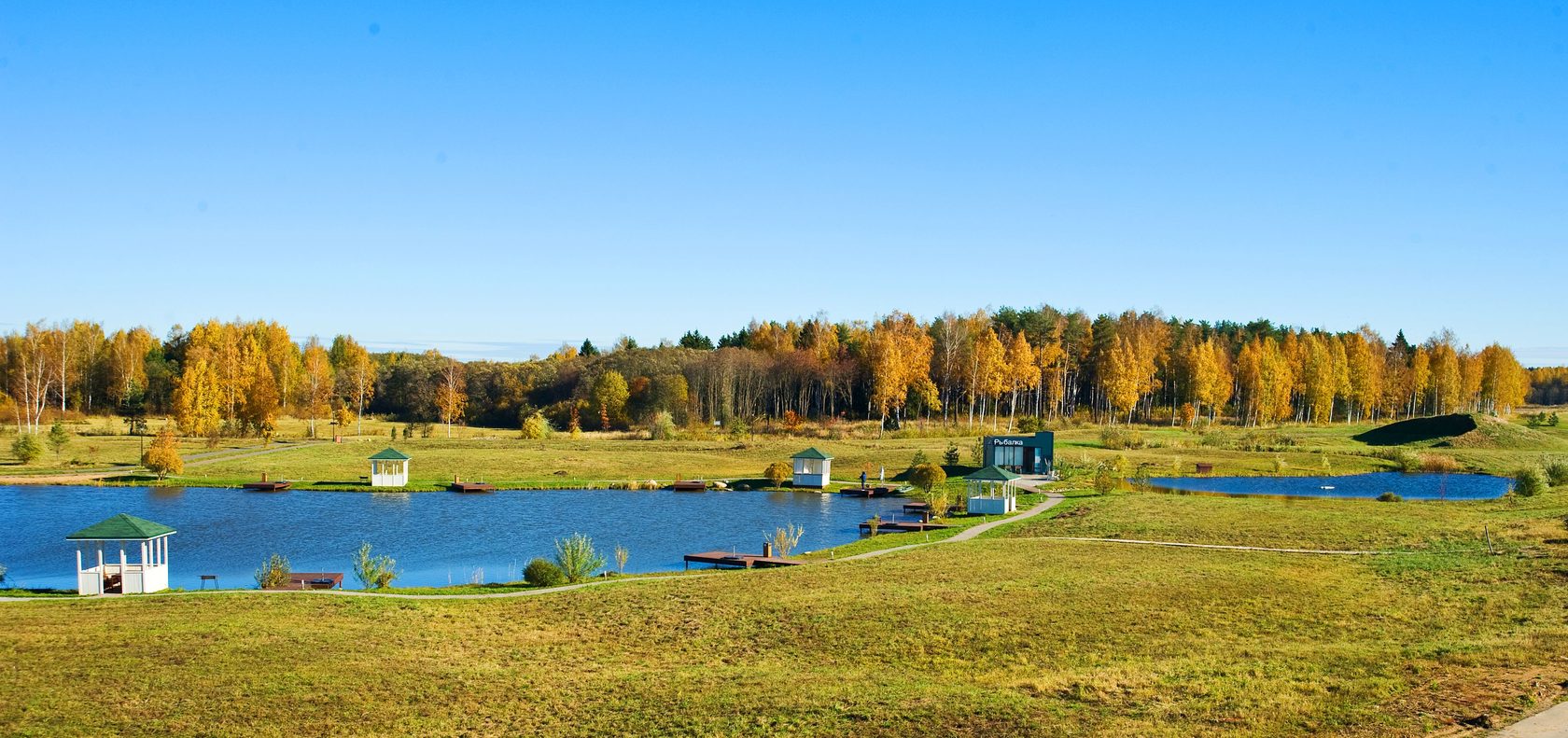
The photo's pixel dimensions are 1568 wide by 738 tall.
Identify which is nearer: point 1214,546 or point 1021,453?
point 1214,546

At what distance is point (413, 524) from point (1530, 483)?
50.7 metres

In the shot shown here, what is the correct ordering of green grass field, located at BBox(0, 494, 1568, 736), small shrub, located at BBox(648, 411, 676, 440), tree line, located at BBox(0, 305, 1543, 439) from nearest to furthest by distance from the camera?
green grass field, located at BBox(0, 494, 1568, 736), small shrub, located at BBox(648, 411, 676, 440), tree line, located at BBox(0, 305, 1543, 439)

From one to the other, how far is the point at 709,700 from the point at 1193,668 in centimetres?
862

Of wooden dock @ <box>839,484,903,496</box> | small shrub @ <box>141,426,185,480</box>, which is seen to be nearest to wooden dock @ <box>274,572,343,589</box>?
wooden dock @ <box>839,484,903,496</box>

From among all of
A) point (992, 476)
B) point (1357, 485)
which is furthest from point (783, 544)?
point (1357, 485)

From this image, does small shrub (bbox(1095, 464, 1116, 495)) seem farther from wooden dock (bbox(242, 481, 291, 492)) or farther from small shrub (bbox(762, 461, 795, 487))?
wooden dock (bbox(242, 481, 291, 492))

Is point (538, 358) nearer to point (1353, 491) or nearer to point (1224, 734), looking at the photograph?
point (1353, 491)

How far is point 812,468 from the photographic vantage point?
6419 centimetres

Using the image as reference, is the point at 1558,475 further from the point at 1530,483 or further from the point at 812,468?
the point at 812,468

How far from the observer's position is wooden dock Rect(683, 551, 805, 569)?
35.3 m

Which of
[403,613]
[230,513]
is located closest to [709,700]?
[403,613]

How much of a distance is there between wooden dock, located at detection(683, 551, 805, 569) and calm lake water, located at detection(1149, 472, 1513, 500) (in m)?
30.7

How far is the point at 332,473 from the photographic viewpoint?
67.1 meters

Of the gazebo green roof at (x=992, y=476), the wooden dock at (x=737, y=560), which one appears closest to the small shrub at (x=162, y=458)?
the wooden dock at (x=737, y=560)
